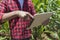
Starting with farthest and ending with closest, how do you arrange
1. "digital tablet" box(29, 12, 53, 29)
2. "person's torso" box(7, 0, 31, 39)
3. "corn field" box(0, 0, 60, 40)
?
"corn field" box(0, 0, 60, 40)
"person's torso" box(7, 0, 31, 39)
"digital tablet" box(29, 12, 53, 29)

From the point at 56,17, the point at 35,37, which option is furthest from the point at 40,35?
the point at 56,17

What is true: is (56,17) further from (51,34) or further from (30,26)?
(30,26)

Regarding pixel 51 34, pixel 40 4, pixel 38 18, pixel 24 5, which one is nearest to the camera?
pixel 38 18

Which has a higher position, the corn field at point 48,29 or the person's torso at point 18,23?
the person's torso at point 18,23

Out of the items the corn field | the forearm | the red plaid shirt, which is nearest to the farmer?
the red plaid shirt

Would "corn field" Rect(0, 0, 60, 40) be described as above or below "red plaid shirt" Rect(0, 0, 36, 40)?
below

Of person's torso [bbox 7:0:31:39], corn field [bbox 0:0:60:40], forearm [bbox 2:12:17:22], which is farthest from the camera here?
corn field [bbox 0:0:60:40]

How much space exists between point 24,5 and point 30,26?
24 centimetres

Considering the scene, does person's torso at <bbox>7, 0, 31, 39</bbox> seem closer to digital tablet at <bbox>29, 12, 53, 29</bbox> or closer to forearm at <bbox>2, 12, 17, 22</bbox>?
digital tablet at <bbox>29, 12, 53, 29</bbox>

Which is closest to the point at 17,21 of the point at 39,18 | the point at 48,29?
the point at 39,18

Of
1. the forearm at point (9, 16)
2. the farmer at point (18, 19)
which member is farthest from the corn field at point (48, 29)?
the forearm at point (9, 16)

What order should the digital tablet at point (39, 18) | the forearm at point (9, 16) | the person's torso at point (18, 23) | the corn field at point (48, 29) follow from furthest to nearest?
the corn field at point (48, 29), the person's torso at point (18, 23), the digital tablet at point (39, 18), the forearm at point (9, 16)

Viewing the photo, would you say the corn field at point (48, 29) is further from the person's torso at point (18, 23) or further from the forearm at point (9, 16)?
the forearm at point (9, 16)

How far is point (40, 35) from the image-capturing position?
451 cm
